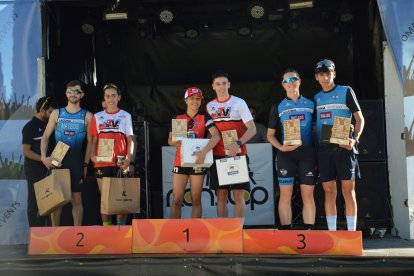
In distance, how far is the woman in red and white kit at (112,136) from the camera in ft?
16.9

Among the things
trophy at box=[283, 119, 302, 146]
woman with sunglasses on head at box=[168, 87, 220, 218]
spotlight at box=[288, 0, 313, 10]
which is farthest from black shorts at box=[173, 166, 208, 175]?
spotlight at box=[288, 0, 313, 10]

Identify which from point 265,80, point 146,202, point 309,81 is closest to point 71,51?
point 146,202

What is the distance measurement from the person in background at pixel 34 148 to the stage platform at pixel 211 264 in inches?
56.4

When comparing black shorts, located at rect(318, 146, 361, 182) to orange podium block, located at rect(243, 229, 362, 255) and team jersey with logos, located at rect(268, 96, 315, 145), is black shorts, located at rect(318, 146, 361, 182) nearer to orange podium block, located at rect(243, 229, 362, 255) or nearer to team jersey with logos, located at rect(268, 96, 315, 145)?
team jersey with logos, located at rect(268, 96, 315, 145)

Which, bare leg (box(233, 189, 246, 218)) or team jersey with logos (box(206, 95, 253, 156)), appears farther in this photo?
team jersey with logos (box(206, 95, 253, 156))

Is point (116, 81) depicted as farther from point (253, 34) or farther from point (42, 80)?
point (42, 80)

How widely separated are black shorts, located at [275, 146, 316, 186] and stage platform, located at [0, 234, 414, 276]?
2.58ft

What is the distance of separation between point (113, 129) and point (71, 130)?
402 mm

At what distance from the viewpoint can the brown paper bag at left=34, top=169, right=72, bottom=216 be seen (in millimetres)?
4797

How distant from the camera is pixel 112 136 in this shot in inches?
204

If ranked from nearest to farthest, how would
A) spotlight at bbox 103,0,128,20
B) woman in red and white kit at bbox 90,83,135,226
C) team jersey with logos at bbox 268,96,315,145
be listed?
team jersey with logos at bbox 268,96,315,145, woman in red and white kit at bbox 90,83,135,226, spotlight at bbox 103,0,128,20

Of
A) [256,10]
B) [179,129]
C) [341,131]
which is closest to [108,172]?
[179,129]

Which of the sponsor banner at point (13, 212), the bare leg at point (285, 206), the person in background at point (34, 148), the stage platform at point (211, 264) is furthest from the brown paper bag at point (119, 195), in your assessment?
the sponsor banner at point (13, 212)

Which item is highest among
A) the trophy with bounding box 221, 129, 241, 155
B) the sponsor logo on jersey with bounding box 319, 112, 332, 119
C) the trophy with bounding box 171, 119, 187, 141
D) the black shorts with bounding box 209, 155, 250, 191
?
the sponsor logo on jersey with bounding box 319, 112, 332, 119
